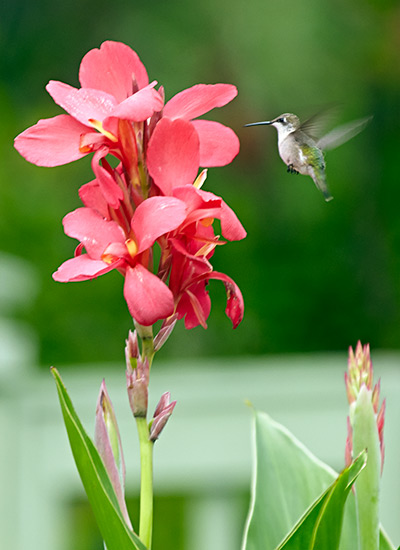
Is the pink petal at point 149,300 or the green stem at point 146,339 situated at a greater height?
the pink petal at point 149,300

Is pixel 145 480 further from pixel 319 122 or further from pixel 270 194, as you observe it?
pixel 270 194

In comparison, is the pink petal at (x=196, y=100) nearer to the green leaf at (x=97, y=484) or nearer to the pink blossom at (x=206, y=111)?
the pink blossom at (x=206, y=111)

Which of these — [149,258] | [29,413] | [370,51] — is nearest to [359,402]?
[149,258]

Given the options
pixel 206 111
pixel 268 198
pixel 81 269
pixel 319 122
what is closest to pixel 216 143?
pixel 206 111

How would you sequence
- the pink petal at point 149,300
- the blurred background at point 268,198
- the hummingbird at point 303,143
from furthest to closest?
the blurred background at point 268,198 < the hummingbird at point 303,143 < the pink petal at point 149,300

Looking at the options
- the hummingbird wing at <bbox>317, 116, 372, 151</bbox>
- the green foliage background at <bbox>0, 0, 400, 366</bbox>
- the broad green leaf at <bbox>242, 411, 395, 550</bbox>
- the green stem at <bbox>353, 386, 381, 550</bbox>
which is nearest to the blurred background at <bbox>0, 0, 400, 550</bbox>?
the green foliage background at <bbox>0, 0, 400, 366</bbox>

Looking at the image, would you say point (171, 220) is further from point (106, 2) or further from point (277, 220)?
point (106, 2)

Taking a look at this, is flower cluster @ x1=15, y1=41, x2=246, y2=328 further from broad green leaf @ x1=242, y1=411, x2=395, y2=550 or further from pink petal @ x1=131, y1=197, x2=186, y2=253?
broad green leaf @ x1=242, y1=411, x2=395, y2=550

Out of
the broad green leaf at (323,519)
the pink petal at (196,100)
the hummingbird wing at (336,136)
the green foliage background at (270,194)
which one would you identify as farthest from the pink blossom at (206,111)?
the green foliage background at (270,194)
